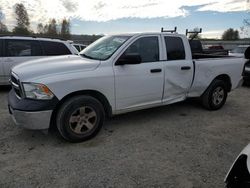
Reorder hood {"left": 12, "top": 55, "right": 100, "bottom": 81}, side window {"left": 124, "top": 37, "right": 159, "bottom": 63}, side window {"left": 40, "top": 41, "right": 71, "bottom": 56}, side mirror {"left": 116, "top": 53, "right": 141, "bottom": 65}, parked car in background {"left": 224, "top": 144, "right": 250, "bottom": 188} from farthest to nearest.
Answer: side window {"left": 40, "top": 41, "right": 71, "bottom": 56}
side window {"left": 124, "top": 37, "right": 159, "bottom": 63}
side mirror {"left": 116, "top": 53, "right": 141, "bottom": 65}
hood {"left": 12, "top": 55, "right": 100, "bottom": 81}
parked car in background {"left": 224, "top": 144, "right": 250, "bottom": 188}

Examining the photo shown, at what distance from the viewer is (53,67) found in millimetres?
3795

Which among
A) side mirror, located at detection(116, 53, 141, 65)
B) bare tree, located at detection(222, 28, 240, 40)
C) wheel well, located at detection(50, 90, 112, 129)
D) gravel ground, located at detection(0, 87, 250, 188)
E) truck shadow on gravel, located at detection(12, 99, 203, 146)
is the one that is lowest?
gravel ground, located at detection(0, 87, 250, 188)

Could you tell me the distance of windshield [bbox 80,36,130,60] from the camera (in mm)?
4289

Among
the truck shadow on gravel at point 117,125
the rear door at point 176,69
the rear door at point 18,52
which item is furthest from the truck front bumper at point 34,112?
the rear door at point 18,52

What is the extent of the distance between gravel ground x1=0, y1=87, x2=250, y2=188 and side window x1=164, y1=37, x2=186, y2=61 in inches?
52.8

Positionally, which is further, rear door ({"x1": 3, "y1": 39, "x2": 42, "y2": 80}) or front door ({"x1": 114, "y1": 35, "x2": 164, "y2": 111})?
rear door ({"x1": 3, "y1": 39, "x2": 42, "y2": 80})

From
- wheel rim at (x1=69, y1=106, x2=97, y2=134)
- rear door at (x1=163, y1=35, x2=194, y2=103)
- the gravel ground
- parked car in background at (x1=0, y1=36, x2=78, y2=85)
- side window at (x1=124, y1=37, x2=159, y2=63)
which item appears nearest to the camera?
the gravel ground

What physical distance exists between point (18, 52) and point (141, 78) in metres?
4.73

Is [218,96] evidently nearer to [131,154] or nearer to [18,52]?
Answer: [131,154]

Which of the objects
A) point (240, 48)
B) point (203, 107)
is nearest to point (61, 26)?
point (240, 48)

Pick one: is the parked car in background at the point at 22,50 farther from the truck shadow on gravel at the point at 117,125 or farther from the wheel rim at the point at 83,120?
the wheel rim at the point at 83,120

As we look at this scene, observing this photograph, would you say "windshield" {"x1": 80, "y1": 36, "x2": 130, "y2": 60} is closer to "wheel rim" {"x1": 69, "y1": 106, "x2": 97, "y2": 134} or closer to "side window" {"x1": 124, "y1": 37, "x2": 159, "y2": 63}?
"side window" {"x1": 124, "y1": 37, "x2": 159, "y2": 63}

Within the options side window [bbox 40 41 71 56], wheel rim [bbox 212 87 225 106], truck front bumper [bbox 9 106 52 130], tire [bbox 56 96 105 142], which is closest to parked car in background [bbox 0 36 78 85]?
side window [bbox 40 41 71 56]

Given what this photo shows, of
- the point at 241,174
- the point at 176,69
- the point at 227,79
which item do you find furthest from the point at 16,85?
the point at 227,79
